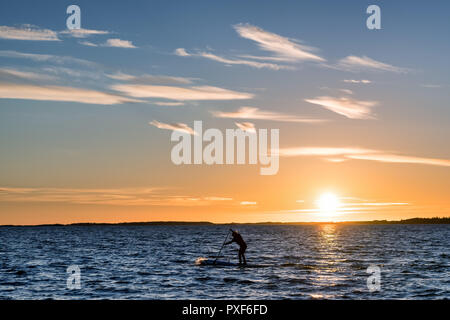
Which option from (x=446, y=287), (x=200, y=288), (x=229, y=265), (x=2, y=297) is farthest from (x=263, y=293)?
(x=229, y=265)

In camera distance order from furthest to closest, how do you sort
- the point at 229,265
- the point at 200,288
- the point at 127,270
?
the point at 229,265, the point at 127,270, the point at 200,288

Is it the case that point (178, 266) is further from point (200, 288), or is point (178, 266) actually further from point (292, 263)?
point (200, 288)

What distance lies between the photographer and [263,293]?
28.2 metres

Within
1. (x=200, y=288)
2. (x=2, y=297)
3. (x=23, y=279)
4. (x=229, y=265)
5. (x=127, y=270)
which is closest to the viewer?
(x=2, y=297)

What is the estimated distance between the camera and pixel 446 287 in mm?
31422
